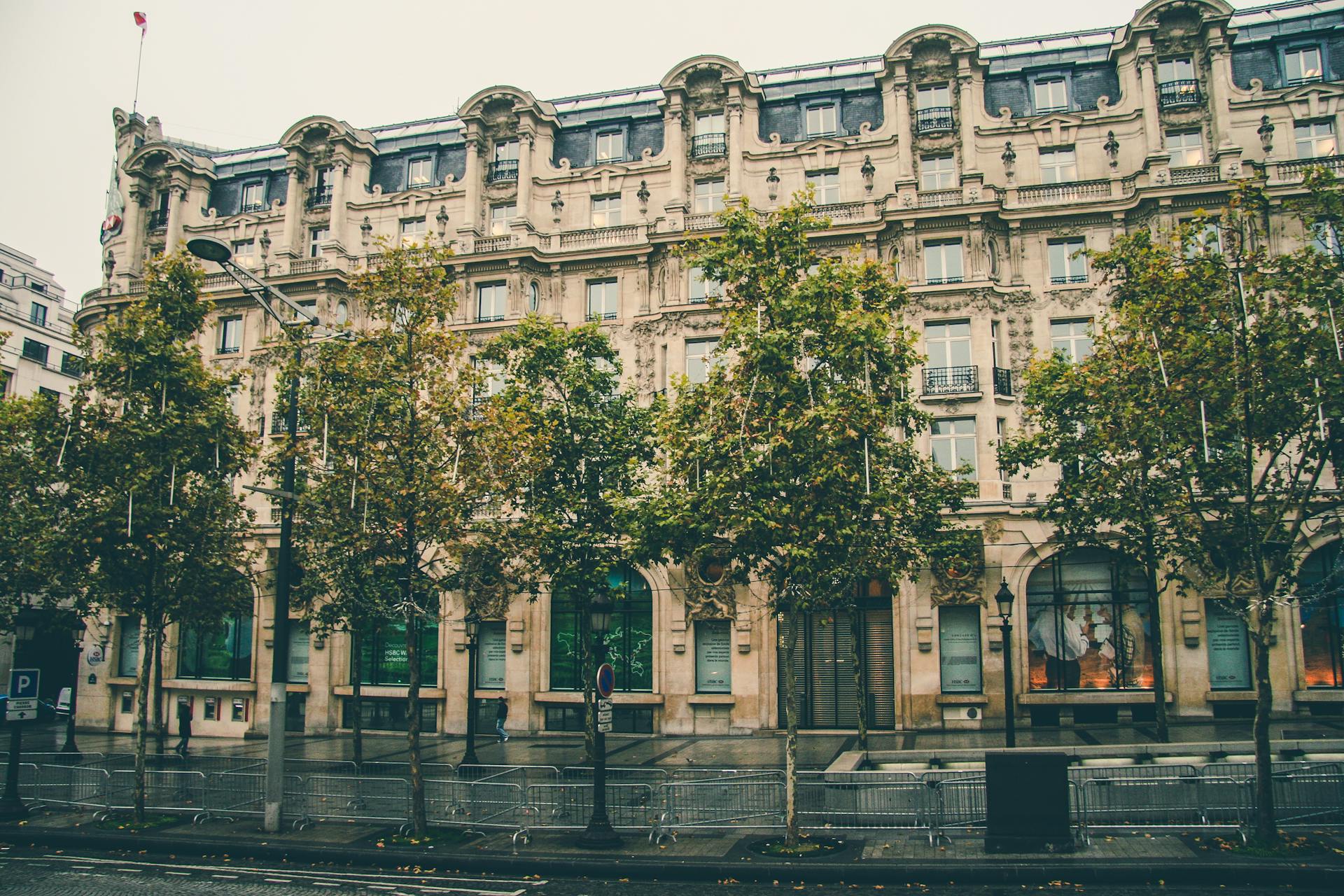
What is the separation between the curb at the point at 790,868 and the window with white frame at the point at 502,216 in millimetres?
26697

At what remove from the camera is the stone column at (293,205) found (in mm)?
40594

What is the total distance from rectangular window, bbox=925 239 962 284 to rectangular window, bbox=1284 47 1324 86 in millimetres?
13598

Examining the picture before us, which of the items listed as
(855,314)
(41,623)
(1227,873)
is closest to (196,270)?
(41,623)

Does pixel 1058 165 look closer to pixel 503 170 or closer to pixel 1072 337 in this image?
pixel 1072 337

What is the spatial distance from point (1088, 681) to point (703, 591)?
1331cm

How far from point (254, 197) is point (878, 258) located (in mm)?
28934

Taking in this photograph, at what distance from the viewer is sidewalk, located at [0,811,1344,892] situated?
573 inches

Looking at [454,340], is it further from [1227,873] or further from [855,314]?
[1227,873]

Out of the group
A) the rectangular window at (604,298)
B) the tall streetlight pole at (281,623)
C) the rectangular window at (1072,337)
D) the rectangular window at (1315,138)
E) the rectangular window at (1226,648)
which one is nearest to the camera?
the tall streetlight pole at (281,623)

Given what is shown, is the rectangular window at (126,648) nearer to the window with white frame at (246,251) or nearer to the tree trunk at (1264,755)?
the window with white frame at (246,251)

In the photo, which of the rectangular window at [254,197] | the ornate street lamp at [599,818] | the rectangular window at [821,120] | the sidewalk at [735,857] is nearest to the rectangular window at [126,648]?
the rectangular window at [254,197]

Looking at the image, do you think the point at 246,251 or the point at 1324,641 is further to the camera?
the point at 246,251

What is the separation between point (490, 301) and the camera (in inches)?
1486

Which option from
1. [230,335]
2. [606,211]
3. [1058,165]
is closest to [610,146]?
[606,211]
